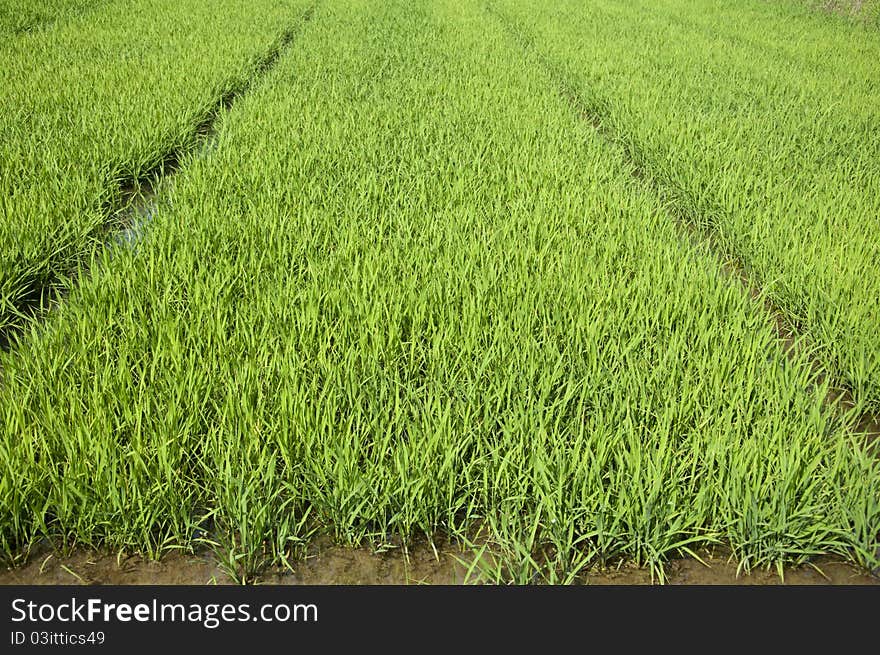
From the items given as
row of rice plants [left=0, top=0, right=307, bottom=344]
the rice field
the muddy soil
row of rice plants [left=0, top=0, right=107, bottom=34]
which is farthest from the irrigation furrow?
row of rice plants [left=0, top=0, right=107, bottom=34]

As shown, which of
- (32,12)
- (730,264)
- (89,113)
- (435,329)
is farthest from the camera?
(32,12)

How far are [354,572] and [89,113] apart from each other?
387 centimetres

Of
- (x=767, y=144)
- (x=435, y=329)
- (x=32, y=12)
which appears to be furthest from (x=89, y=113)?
(x=32, y=12)

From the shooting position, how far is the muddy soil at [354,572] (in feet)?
4.30

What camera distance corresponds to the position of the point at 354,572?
1.34 metres

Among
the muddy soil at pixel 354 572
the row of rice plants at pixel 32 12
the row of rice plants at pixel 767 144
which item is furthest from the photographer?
the row of rice plants at pixel 32 12

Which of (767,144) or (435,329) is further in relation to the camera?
(767,144)

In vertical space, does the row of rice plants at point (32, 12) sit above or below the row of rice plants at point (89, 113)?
above

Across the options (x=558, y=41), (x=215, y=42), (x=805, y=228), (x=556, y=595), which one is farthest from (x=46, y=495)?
(x=558, y=41)

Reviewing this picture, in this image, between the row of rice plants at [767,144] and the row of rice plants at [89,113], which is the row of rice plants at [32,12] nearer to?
the row of rice plants at [89,113]

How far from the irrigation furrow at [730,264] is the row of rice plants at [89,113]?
2.45 meters

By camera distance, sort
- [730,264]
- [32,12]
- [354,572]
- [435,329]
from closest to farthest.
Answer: [354,572] → [435,329] → [730,264] → [32,12]

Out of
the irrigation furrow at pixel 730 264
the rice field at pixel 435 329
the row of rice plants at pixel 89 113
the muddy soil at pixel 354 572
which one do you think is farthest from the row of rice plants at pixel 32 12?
the muddy soil at pixel 354 572

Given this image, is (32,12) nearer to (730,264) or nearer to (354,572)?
(730,264)
